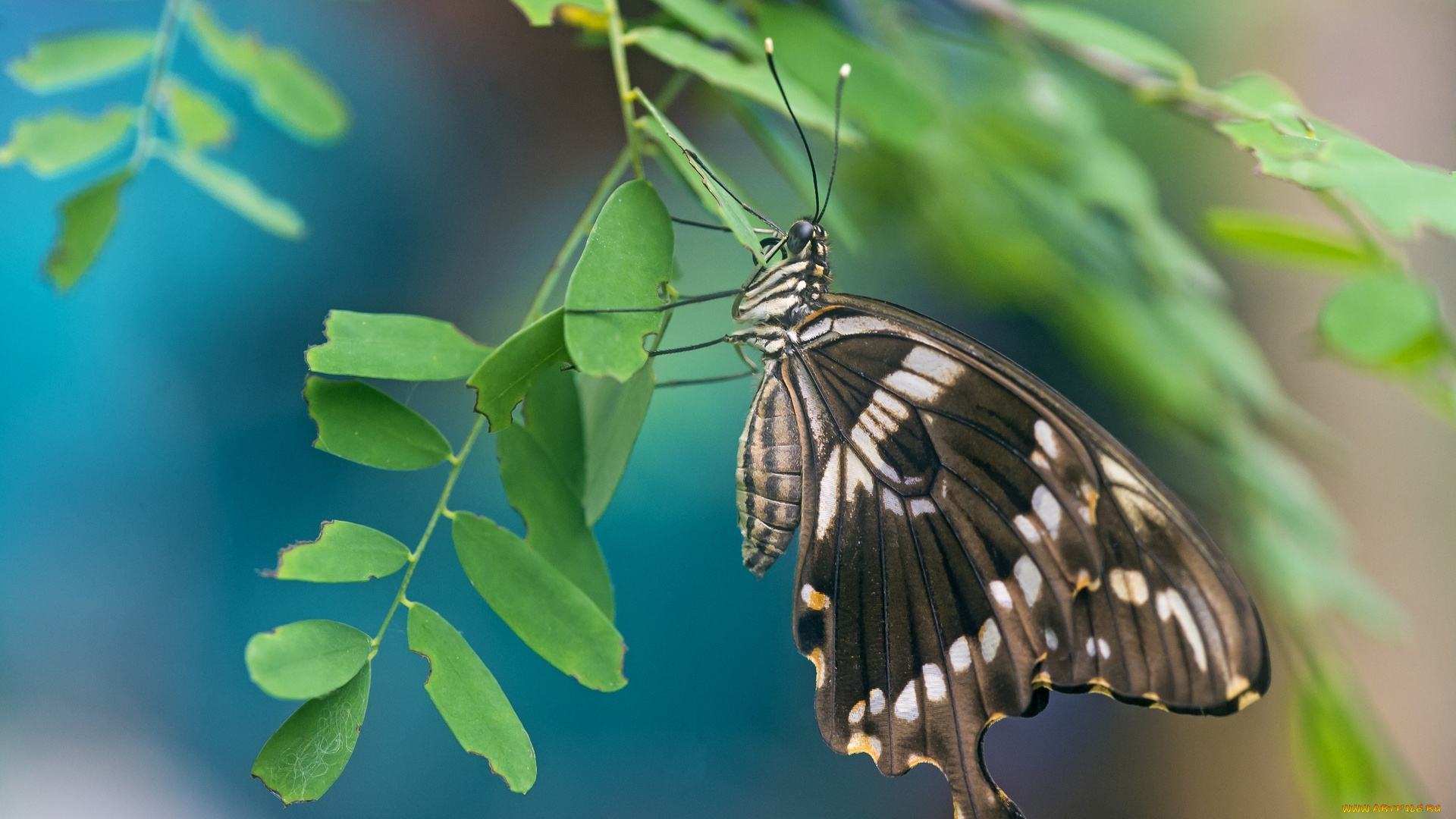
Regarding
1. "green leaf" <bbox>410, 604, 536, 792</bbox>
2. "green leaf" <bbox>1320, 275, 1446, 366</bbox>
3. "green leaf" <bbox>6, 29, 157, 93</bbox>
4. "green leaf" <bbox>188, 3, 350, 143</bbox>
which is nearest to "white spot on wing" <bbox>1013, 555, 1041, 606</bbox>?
"green leaf" <bbox>1320, 275, 1446, 366</bbox>

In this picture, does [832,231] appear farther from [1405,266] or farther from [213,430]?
[213,430]

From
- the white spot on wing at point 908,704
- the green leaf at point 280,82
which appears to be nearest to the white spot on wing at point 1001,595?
the white spot on wing at point 908,704

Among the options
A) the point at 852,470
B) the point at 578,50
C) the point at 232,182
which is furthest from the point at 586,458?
the point at 578,50

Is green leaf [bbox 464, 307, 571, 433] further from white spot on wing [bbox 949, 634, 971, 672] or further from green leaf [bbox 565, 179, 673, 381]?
white spot on wing [bbox 949, 634, 971, 672]

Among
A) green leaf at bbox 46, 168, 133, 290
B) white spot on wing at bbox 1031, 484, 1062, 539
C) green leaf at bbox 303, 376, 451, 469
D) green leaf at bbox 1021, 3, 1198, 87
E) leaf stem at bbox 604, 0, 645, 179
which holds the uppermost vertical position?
green leaf at bbox 1021, 3, 1198, 87

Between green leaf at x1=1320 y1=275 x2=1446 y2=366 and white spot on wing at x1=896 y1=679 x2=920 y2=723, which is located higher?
green leaf at x1=1320 y1=275 x2=1446 y2=366
